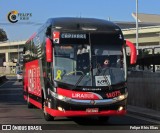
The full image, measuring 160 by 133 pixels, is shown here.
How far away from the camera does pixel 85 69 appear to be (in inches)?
515

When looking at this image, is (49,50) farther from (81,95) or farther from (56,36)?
(81,95)

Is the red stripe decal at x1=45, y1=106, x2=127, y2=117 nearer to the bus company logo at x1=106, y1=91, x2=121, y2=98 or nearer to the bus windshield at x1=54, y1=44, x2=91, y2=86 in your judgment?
the bus company logo at x1=106, y1=91, x2=121, y2=98

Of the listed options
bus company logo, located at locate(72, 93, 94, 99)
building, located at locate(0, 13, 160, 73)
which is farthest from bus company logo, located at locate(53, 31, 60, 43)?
building, located at locate(0, 13, 160, 73)

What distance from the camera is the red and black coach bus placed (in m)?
12.9

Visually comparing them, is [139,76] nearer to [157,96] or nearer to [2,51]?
[157,96]

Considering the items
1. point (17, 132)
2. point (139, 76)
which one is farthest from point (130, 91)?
point (17, 132)

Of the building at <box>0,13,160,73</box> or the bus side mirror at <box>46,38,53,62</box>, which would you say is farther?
the building at <box>0,13,160,73</box>

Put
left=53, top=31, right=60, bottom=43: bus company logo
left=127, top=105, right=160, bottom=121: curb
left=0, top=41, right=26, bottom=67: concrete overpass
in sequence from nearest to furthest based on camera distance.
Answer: left=53, top=31, right=60, bottom=43: bus company logo, left=127, top=105, right=160, bottom=121: curb, left=0, top=41, right=26, bottom=67: concrete overpass

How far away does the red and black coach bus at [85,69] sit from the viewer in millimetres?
12852

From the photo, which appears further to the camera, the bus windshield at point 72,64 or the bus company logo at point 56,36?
the bus company logo at point 56,36

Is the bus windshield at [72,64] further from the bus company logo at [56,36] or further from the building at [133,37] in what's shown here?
the building at [133,37]

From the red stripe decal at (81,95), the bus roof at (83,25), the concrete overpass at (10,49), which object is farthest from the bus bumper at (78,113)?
the concrete overpass at (10,49)

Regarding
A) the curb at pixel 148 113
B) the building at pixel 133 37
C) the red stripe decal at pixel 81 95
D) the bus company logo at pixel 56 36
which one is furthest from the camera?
the building at pixel 133 37

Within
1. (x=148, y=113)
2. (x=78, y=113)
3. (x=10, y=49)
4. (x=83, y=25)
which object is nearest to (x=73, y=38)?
(x=83, y=25)
